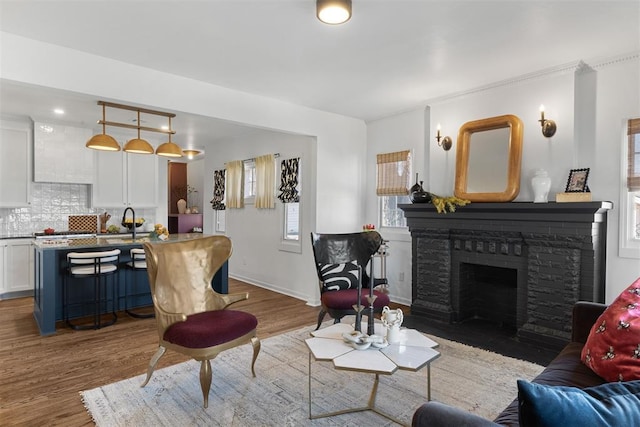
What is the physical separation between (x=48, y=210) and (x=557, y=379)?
7.03 meters

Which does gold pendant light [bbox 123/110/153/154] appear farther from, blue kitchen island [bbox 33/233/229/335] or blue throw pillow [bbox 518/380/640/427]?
blue throw pillow [bbox 518/380/640/427]

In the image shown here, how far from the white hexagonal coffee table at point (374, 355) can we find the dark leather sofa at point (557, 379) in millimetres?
475

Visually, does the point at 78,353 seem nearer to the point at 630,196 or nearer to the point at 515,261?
the point at 515,261

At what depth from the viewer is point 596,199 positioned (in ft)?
11.1

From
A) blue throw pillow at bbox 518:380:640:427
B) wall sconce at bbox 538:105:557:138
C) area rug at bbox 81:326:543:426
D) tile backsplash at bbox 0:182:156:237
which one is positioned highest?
wall sconce at bbox 538:105:557:138

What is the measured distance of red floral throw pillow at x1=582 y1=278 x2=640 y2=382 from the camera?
1.63m

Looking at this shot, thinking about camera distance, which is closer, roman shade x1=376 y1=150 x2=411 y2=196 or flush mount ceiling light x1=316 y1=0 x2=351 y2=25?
flush mount ceiling light x1=316 y1=0 x2=351 y2=25

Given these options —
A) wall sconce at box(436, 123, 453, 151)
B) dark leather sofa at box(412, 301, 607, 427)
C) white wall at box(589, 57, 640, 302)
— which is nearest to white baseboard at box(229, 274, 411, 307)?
wall sconce at box(436, 123, 453, 151)

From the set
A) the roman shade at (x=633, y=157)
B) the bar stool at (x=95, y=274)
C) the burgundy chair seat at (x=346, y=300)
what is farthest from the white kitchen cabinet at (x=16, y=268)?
the roman shade at (x=633, y=157)

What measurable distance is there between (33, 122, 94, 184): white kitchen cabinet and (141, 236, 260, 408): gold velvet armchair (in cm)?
415

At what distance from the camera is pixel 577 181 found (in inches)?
132

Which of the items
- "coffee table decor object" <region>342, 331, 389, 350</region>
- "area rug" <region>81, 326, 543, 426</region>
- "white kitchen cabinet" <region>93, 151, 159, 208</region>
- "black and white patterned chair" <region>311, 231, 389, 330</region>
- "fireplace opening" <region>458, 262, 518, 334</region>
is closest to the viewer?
"coffee table decor object" <region>342, 331, 389, 350</region>

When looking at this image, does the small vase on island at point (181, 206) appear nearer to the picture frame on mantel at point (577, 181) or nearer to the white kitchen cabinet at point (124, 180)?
the white kitchen cabinet at point (124, 180)

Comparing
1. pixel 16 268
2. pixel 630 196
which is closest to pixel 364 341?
pixel 630 196
